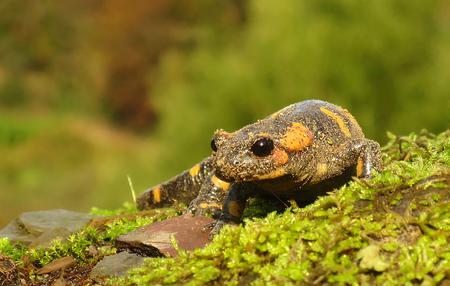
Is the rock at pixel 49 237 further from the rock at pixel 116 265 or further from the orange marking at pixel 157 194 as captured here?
the orange marking at pixel 157 194

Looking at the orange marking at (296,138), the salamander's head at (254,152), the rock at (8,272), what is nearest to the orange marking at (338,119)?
the orange marking at (296,138)

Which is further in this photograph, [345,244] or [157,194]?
[157,194]

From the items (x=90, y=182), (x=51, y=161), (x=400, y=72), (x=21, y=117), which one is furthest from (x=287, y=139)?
(x=21, y=117)

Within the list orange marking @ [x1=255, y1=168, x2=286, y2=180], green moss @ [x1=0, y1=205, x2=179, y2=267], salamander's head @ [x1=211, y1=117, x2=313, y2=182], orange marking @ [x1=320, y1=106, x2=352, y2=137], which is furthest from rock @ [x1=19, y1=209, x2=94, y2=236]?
orange marking @ [x1=320, y1=106, x2=352, y2=137]

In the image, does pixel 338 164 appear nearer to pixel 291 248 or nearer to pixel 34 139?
pixel 291 248

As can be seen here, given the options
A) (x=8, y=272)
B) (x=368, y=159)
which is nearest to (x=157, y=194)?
(x=8, y=272)

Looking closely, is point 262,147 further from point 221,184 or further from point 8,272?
point 8,272
